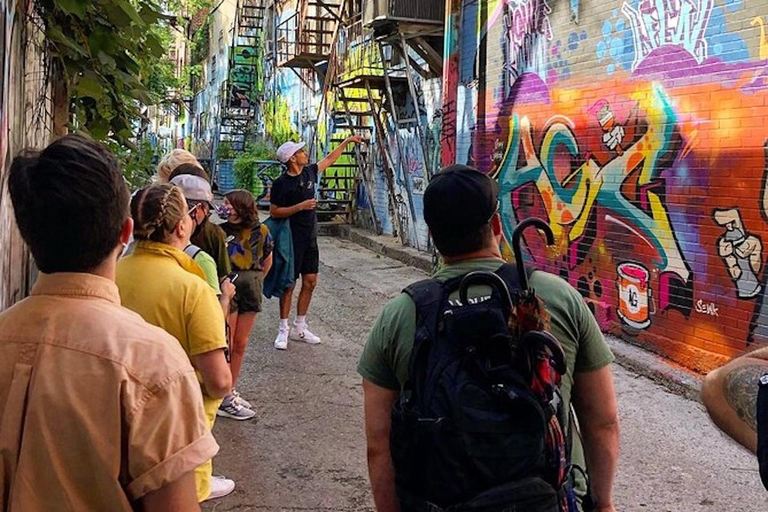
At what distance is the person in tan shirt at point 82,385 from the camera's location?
59.4 inches

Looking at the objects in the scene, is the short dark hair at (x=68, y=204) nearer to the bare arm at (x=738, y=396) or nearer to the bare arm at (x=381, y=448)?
the bare arm at (x=381, y=448)

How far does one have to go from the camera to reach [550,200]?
8.84m

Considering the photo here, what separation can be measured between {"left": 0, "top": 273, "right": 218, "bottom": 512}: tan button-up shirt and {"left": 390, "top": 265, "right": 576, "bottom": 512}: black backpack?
625 mm

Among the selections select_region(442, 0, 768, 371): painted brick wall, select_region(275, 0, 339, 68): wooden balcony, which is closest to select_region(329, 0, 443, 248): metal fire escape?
select_region(275, 0, 339, 68): wooden balcony

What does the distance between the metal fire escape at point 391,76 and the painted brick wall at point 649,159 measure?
284 cm

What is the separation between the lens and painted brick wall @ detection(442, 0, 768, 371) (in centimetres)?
615

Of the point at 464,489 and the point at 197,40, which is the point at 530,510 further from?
the point at 197,40

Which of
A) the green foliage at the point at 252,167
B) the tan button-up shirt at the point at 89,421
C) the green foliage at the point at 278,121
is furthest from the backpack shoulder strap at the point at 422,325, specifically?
the green foliage at the point at 252,167

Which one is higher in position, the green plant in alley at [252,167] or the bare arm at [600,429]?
the green plant in alley at [252,167]

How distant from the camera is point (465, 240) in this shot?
221 centimetres

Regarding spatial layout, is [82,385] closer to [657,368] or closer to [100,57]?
[100,57]

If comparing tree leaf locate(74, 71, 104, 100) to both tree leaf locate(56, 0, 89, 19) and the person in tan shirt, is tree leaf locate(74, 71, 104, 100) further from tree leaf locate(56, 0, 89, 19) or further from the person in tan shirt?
the person in tan shirt

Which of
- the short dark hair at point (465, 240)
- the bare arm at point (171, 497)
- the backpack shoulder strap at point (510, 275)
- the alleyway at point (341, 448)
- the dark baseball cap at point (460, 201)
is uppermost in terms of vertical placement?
the dark baseball cap at point (460, 201)

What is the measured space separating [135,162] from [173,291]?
343cm
